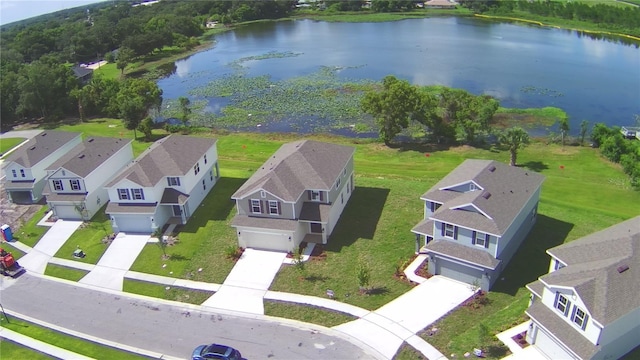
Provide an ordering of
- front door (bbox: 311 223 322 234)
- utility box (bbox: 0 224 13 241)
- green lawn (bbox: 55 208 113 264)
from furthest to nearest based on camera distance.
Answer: utility box (bbox: 0 224 13 241) < green lawn (bbox: 55 208 113 264) < front door (bbox: 311 223 322 234)

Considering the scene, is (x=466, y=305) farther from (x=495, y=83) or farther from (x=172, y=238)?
(x=495, y=83)

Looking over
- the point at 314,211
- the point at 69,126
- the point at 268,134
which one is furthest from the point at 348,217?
the point at 69,126

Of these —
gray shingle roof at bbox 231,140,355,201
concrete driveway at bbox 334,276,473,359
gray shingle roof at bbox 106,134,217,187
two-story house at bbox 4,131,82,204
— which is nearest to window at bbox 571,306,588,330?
concrete driveway at bbox 334,276,473,359

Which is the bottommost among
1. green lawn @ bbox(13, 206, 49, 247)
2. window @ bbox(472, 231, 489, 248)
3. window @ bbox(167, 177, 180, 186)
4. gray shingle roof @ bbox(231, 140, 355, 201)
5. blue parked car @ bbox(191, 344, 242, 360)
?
blue parked car @ bbox(191, 344, 242, 360)

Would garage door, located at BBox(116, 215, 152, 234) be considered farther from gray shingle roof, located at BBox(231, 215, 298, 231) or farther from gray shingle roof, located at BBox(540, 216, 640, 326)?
gray shingle roof, located at BBox(540, 216, 640, 326)

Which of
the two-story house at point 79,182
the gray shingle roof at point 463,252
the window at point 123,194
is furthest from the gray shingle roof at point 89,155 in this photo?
the gray shingle roof at point 463,252

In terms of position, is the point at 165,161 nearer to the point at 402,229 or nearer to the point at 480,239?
the point at 402,229
